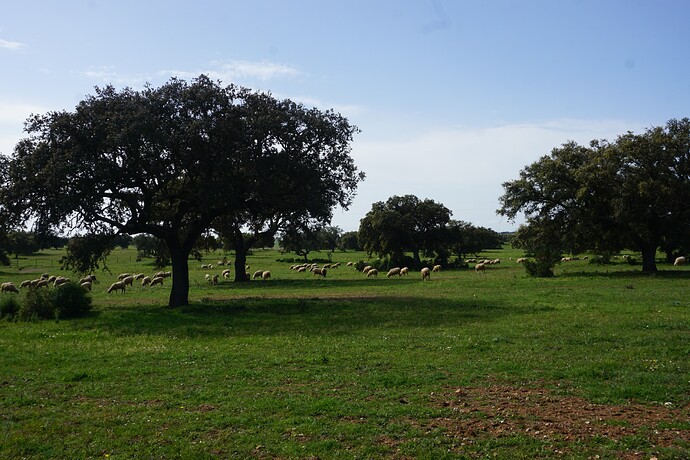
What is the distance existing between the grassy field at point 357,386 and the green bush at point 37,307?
2124 millimetres

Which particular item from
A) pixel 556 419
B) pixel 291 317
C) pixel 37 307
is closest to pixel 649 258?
pixel 291 317

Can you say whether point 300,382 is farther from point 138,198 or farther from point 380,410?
point 138,198

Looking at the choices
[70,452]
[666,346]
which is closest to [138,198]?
[70,452]

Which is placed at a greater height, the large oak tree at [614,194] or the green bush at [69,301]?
the large oak tree at [614,194]

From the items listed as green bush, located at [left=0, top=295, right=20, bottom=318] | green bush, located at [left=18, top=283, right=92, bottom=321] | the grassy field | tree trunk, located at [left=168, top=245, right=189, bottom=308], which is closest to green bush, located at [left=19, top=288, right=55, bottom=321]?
green bush, located at [left=18, top=283, right=92, bottom=321]

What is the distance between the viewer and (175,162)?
24969 mm

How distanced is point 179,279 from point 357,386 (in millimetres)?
18236

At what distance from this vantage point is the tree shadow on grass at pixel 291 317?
18.3 m

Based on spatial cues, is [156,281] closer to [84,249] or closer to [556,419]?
[84,249]

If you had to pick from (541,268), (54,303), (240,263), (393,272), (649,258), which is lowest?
(393,272)

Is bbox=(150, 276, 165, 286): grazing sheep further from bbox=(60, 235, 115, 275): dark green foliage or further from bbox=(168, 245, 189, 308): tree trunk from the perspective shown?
bbox=(60, 235, 115, 275): dark green foliage

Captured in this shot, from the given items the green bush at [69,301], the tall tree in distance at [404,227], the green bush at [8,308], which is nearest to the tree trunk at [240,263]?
the tall tree in distance at [404,227]

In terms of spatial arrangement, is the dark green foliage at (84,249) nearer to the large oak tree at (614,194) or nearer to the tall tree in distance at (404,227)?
the large oak tree at (614,194)

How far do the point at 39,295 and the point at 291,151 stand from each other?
12.1 metres
